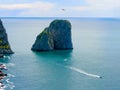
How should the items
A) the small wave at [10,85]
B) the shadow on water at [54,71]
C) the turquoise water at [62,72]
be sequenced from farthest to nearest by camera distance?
the shadow on water at [54,71] < the turquoise water at [62,72] < the small wave at [10,85]

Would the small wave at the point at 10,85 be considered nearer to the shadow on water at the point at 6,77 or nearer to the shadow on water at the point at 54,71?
the shadow on water at the point at 6,77

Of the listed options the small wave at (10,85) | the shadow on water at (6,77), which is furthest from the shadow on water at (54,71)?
the shadow on water at (6,77)

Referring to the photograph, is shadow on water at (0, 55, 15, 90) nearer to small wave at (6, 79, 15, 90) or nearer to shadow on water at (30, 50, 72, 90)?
small wave at (6, 79, 15, 90)

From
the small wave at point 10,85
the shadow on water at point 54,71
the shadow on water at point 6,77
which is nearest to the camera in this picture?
the small wave at point 10,85

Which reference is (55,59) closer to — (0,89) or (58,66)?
(58,66)

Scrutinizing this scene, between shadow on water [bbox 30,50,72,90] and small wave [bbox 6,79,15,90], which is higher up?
small wave [bbox 6,79,15,90]

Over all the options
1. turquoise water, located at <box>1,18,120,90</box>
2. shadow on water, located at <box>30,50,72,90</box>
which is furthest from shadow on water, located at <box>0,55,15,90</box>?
shadow on water, located at <box>30,50,72,90</box>

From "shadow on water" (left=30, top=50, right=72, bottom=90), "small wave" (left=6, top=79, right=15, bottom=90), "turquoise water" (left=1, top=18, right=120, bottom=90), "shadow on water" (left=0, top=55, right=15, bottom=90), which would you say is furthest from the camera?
"shadow on water" (left=30, top=50, right=72, bottom=90)

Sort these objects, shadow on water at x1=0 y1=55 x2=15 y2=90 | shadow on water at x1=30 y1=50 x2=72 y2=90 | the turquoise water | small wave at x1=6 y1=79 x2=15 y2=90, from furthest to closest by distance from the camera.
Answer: shadow on water at x1=30 y1=50 x2=72 y2=90 → the turquoise water → shadow on water at x1=0 y1=55 x2=15 y2=90 → small wave at x1=6 y1=79 x2=15 y2=90

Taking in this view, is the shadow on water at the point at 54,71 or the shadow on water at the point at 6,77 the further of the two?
the shadow on water at the point at 54,71

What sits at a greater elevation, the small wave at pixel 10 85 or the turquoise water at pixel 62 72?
the small wave at pixel 10 85

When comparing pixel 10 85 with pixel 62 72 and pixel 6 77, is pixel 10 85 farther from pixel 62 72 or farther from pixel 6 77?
pixel 62 72

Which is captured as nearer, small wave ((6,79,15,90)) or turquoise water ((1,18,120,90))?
small wave ((6,79,15,90))
